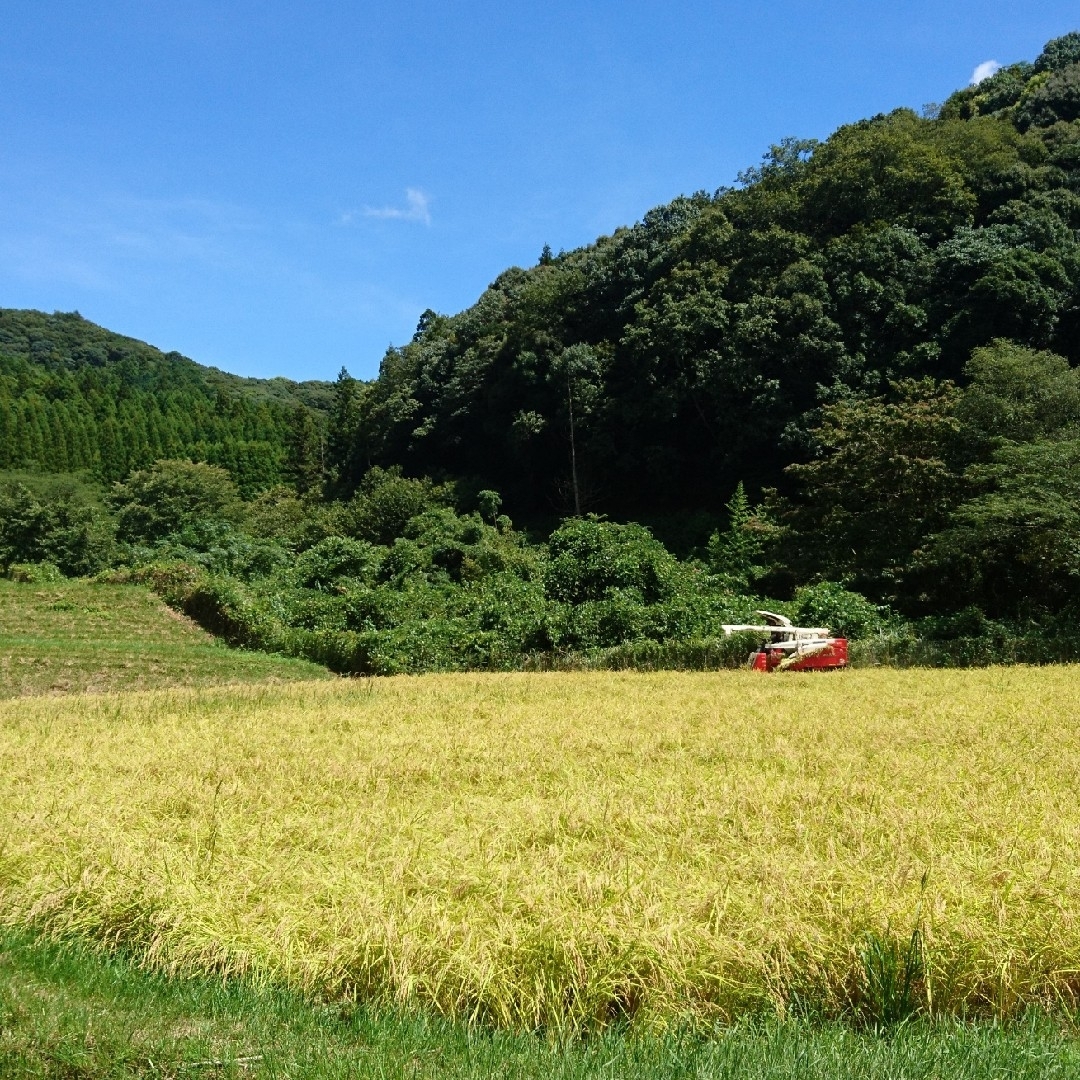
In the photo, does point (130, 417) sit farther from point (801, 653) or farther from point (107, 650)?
point (801, 653)

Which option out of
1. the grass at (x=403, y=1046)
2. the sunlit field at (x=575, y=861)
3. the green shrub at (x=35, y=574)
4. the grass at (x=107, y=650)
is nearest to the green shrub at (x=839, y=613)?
the sunlit field at (x=575, y=861)

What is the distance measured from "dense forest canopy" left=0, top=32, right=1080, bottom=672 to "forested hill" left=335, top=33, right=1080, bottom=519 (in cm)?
13

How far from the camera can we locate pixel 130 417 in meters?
71.2

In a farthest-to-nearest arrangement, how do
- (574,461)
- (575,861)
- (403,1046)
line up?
(574,461) → (575,861) → (403,1046)

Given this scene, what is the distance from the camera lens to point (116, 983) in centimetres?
357

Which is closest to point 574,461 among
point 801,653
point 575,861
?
point 801,653

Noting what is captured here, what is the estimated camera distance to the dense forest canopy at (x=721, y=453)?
19.2 m

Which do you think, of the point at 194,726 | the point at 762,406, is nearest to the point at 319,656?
the point at 194,726

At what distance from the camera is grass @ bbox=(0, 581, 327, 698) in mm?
15898

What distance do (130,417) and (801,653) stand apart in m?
68.5

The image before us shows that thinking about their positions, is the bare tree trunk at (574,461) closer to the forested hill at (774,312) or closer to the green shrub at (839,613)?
the forested hill at (774,312)

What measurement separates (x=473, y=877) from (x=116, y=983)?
1578 millimetres

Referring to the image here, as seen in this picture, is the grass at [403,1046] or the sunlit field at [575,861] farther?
the sunlit field at [575,861]

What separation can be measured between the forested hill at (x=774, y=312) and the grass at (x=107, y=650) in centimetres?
1888
